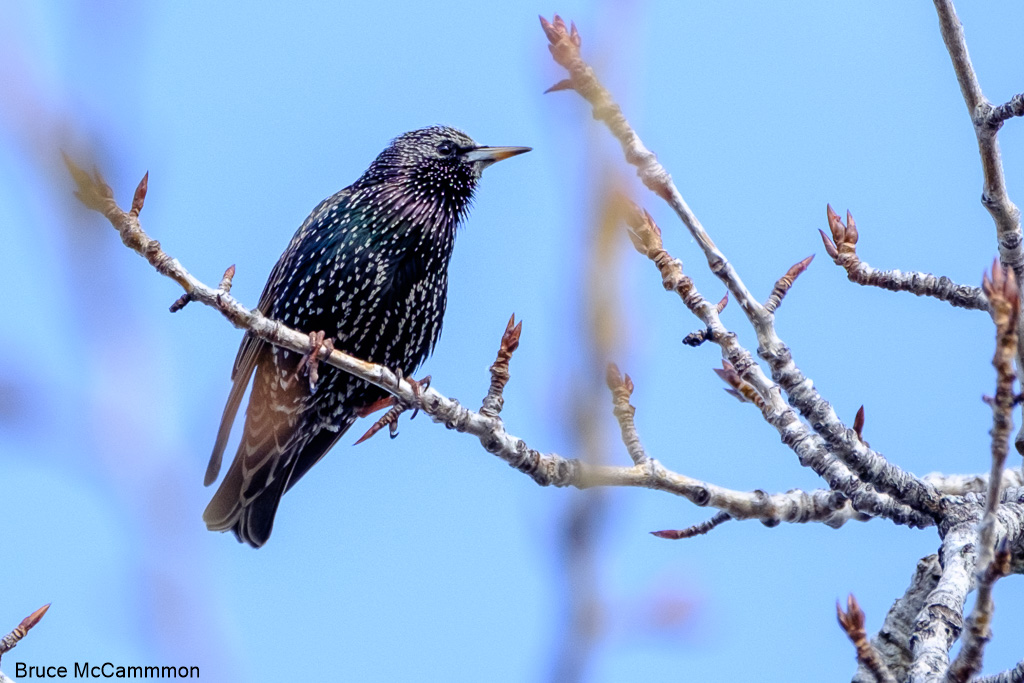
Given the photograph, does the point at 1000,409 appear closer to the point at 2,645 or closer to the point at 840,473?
the point at 840,473

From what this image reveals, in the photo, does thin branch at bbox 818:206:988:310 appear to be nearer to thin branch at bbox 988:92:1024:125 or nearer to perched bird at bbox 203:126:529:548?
thin branch at bbox 988:92:1024:125

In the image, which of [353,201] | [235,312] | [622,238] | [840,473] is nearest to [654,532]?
[840,473]

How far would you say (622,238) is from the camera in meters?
1.13

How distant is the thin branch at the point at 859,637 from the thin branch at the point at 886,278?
164 centimetres

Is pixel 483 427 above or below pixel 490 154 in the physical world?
below

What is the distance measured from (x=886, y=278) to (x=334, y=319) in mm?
2521

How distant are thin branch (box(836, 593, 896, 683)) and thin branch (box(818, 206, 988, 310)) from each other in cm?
164

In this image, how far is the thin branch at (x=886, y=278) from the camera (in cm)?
346

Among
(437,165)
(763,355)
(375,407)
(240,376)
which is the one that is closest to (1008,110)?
(763,355)

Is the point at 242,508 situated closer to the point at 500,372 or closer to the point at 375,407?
the point at 375,407

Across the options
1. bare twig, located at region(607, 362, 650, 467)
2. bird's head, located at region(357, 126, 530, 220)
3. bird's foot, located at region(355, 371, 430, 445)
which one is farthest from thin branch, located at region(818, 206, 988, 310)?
bird's head, located at region(357, 126, 530, 220)

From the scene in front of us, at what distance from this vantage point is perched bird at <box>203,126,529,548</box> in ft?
16.5

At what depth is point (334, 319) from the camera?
16.4 feet

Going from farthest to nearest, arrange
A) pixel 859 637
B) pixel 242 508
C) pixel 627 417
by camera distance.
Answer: pixel 242 508, pixel 627 417, pixel 859 637
